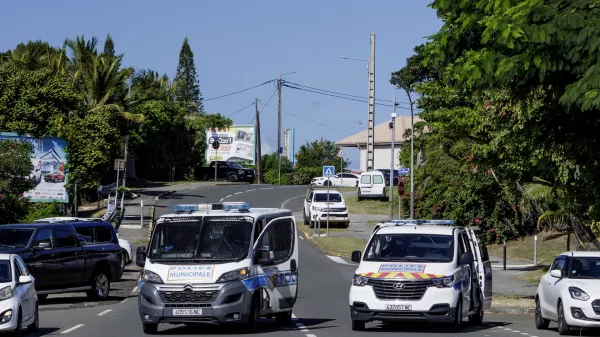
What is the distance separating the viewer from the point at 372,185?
65875 millimetres

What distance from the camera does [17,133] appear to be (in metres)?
45.2

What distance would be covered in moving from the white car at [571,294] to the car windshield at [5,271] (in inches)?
384

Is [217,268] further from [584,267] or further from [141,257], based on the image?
[584,267]

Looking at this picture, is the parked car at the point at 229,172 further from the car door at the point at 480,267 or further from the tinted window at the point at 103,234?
the car door at the point at 480,267

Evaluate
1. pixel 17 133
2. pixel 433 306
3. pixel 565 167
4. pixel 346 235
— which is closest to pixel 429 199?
pixel 346 235

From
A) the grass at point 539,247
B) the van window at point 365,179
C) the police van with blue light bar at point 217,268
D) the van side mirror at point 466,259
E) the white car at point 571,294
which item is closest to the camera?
the police van with blue light bar at point 217,268

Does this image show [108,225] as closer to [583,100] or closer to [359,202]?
[583,100]

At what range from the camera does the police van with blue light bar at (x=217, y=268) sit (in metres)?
17.0

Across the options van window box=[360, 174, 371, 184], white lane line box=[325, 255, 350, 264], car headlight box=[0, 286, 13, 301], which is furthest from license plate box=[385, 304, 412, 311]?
van window box=[360, 174, 371, 184]

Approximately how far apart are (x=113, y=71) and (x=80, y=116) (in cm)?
1457

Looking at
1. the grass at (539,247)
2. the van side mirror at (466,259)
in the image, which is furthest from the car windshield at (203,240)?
the grass at (539,247)

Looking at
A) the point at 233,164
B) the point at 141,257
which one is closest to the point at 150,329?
the point at 141,257

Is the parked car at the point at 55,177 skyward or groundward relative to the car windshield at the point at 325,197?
skyward

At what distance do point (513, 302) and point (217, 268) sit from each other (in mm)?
10677
